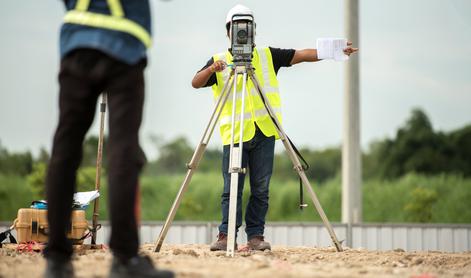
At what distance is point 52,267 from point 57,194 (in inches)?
13.6

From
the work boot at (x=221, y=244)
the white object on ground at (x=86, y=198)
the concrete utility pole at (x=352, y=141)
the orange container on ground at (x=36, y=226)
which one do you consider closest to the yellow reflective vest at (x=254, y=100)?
the work boot at (x=221, y=244)

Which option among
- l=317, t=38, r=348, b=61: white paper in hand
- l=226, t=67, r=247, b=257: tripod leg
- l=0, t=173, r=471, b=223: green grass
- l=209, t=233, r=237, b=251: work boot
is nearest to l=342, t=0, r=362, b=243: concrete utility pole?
l=0, t=173, r=471, b=223: green grass

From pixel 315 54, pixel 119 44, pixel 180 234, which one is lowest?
pixel 180 234

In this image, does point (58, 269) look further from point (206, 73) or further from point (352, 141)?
point (352, 141)

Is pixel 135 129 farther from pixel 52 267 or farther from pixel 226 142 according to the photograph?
pixel 226 142

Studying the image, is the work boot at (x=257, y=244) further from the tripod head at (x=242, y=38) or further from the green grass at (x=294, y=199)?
the green grass at (x=294, y=199)

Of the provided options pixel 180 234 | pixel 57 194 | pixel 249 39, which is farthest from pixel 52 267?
pixel 180 234

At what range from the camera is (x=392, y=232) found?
11.0 m

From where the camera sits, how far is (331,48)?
22.3 ft

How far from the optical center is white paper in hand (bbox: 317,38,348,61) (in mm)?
6777

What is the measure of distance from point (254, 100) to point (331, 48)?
772 millimetres

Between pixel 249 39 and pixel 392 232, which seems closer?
pixel 249 39

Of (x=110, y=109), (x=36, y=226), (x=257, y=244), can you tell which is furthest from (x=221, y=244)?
(x=110, y=109)

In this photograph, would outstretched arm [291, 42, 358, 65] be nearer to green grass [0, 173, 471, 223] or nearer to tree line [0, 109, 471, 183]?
green grass [0, 173, 471, 223]
